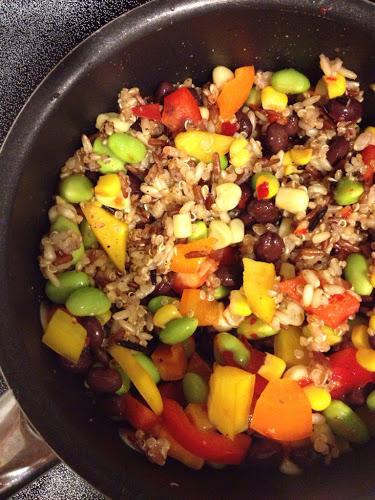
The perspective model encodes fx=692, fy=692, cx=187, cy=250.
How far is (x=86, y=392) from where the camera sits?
3.86 feet

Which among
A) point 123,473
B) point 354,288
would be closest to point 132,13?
point 354,288

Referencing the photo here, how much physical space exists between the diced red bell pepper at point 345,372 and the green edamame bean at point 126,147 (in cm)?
49

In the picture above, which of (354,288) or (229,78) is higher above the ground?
(229,78)

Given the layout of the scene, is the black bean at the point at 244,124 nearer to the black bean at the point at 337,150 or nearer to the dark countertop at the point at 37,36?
the black bean at the point at 337,150

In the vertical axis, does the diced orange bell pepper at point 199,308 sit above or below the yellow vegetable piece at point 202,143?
below

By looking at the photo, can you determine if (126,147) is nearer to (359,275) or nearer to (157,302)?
(157,302)

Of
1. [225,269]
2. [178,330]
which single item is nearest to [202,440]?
[178,330]

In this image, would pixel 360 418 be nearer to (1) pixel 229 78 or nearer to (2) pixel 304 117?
(2) pixel 304 117

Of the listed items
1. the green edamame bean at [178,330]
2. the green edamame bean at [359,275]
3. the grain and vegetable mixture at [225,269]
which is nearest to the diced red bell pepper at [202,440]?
the grain and vegetable mixture at [225,269]

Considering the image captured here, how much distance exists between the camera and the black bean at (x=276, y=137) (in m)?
1.24

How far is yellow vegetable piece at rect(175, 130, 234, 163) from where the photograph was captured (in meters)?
1.21

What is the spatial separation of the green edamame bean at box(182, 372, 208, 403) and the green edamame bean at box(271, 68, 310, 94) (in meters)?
0.54

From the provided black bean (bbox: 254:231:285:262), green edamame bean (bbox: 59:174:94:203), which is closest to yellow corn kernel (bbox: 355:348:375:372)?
black bean (bbox: 254:231:285:262)

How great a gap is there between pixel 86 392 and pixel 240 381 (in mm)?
265
